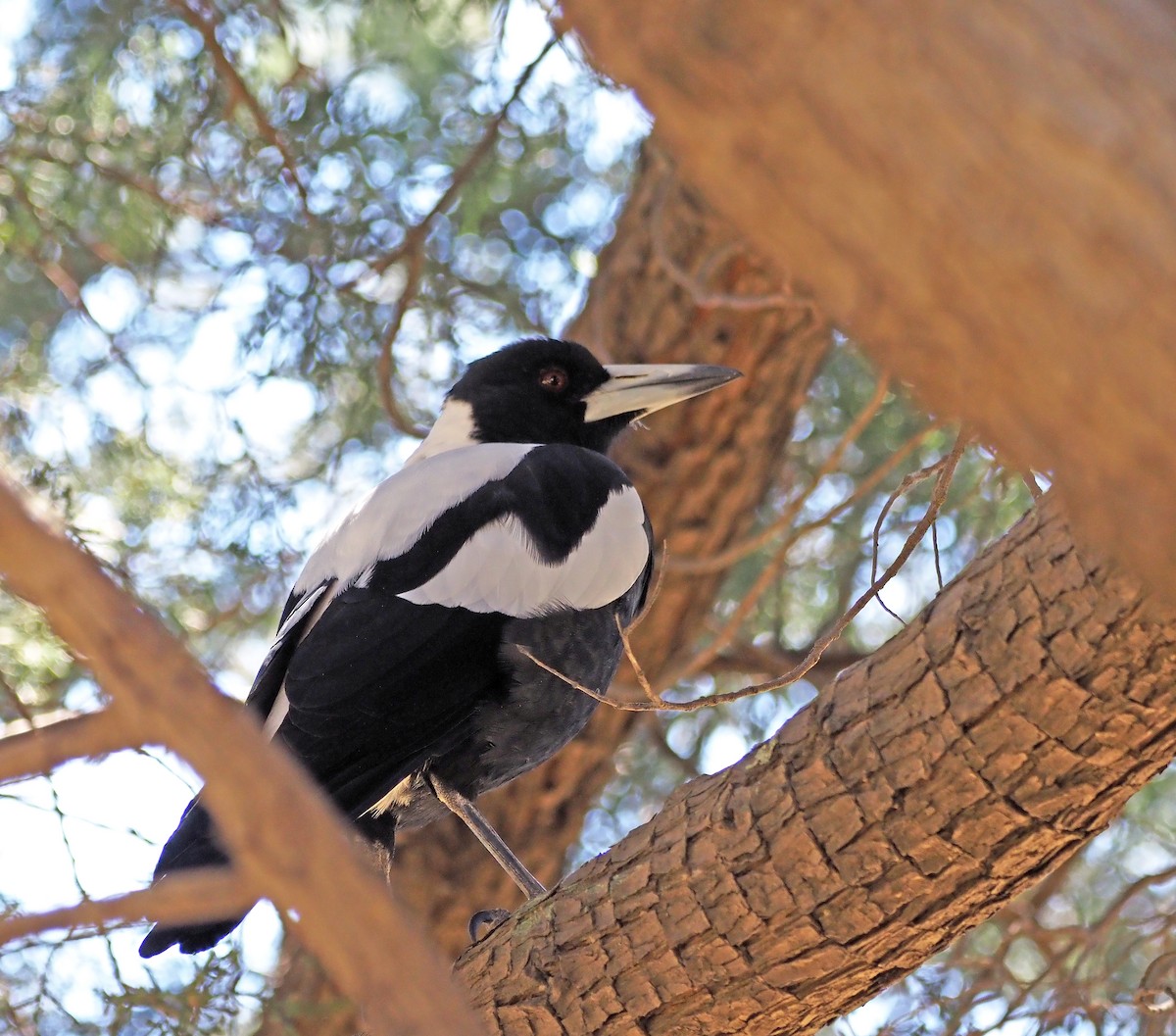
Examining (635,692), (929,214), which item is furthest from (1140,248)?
(635,692)

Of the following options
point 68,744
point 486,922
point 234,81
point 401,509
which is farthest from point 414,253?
point 68,744

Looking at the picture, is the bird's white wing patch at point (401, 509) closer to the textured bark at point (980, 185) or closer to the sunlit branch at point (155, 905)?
the sunlit branch at point (155, 905)

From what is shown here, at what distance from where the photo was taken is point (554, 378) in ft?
10.4

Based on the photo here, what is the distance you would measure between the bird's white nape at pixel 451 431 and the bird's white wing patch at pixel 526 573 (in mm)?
643

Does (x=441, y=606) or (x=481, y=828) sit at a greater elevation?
(x=441, y=606)

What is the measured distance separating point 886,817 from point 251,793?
1.07 m

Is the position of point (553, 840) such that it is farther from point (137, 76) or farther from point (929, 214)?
point (929, 214)

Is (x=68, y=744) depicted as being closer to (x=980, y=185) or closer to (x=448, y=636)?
(x=980, y=185)

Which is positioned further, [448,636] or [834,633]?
[448,636]

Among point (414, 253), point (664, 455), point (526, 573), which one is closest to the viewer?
point (526, 573)

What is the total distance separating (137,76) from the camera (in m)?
3.70

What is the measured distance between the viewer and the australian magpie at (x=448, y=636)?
2211 millimetres

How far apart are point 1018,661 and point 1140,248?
93 cm

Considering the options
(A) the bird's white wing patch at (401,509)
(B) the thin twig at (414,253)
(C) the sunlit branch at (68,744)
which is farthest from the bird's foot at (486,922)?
(C) the sunlit branch at (68,744)
